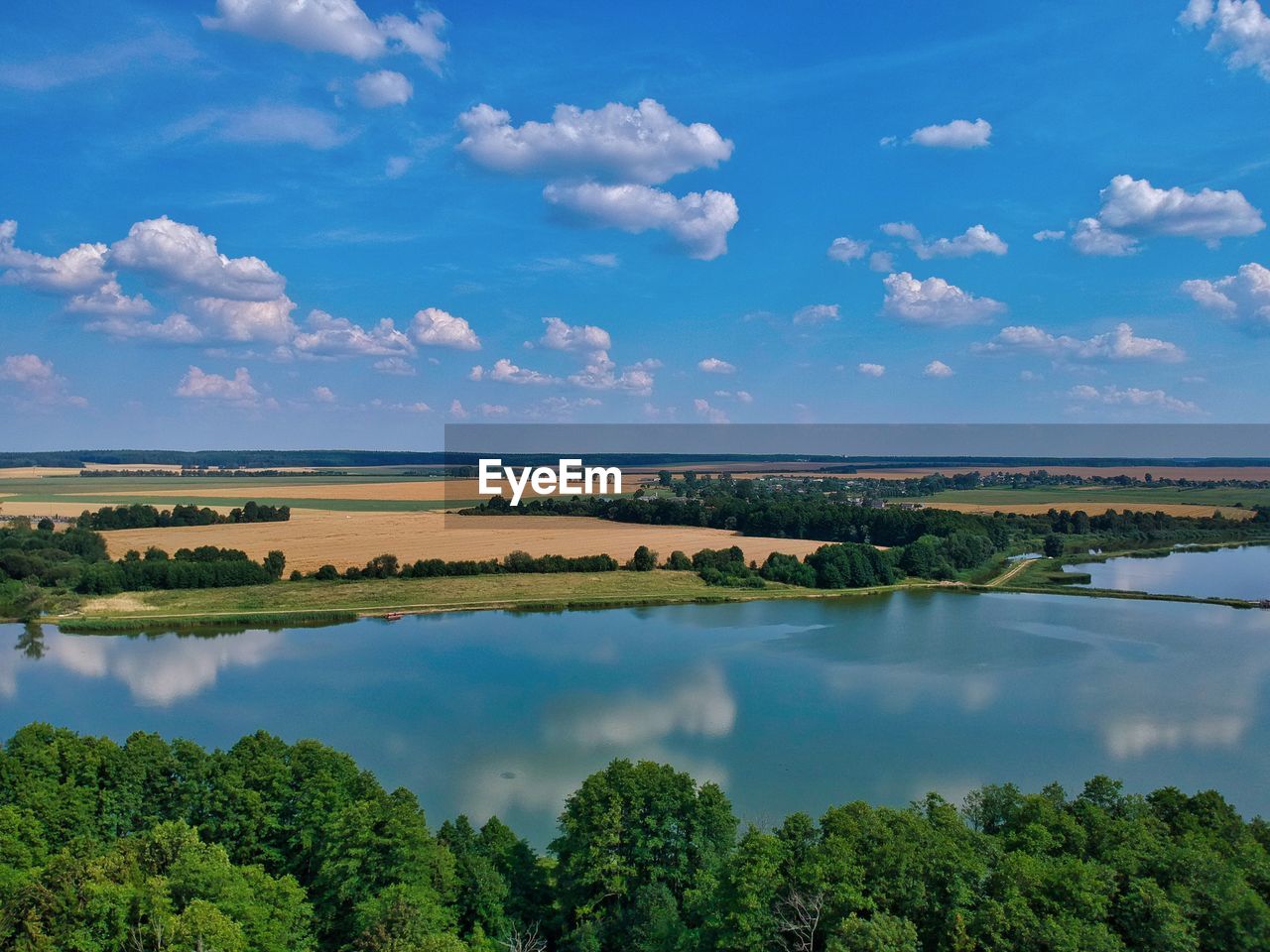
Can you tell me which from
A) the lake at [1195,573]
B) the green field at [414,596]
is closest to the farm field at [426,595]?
the green field at [414,596]

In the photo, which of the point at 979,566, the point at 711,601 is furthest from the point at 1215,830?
the point at 979,566

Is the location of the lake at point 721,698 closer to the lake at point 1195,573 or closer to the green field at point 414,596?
the green field at point 414,596

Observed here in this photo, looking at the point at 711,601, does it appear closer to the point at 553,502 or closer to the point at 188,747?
the point at 188,747

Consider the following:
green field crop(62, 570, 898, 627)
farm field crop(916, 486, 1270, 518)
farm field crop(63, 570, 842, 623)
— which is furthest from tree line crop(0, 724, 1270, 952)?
farm field crop(916, 486, 1270, 518)

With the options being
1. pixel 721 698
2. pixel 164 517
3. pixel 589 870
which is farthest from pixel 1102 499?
pixel 589 870

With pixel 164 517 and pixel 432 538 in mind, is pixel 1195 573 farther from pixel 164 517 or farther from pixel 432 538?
pixel 164 517

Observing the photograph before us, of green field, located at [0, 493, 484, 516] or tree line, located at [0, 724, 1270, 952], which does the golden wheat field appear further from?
tree line, located at [0, 724, 1270, 952]
